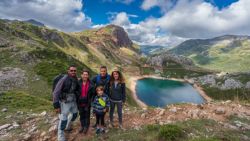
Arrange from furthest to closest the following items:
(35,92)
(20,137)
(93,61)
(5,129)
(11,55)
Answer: (93,61)
(11,55)
(35,92)
(5,129)
(20,137)

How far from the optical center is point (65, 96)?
923 centimetres

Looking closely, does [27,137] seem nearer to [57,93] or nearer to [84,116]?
[84,116]

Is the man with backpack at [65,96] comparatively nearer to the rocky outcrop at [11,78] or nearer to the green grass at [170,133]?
the green grass at [170,133]

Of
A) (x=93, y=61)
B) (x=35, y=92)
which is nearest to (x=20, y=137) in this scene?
(x=35, y=92)

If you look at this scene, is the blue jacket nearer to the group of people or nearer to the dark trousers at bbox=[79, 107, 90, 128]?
the group of people

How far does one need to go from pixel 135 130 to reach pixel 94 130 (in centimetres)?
203

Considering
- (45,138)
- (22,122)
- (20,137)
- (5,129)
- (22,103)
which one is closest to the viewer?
(45,138)

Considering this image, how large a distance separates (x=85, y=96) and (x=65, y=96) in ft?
2.95

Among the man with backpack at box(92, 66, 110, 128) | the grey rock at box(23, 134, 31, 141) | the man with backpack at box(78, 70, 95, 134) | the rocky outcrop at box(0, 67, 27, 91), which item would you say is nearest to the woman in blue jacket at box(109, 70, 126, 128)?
the man with backpack at box(92, 66, 110, 128)

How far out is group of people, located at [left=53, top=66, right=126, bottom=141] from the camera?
9.19 m

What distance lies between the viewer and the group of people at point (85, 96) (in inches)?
362

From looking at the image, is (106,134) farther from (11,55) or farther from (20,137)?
(11,55)

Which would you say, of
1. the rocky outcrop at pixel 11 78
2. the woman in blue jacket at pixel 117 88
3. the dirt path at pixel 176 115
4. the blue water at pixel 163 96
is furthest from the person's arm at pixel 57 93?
the blue water at pixel 163 96

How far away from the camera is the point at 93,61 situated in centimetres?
19925
